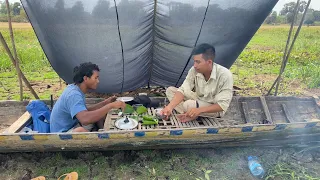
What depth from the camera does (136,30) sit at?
14.1 ft

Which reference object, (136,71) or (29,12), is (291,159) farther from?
(29,12)

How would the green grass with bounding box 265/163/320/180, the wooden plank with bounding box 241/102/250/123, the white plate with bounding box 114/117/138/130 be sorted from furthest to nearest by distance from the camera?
the wooden plank with bounding box 241/102/250/123, the white plate with bounding box 114/117/138/130, the green grass with bounding box 265/163/320/180

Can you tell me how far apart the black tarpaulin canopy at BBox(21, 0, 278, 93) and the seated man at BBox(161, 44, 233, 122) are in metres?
0.90

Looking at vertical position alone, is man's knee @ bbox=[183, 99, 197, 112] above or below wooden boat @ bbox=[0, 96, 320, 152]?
above

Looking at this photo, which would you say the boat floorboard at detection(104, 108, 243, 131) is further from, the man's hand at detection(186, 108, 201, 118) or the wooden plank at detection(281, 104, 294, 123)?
the wooden plank at detection(281, 104, 294, 123)

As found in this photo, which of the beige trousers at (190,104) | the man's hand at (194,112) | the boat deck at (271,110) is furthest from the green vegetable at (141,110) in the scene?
the boat deck at (271,110)

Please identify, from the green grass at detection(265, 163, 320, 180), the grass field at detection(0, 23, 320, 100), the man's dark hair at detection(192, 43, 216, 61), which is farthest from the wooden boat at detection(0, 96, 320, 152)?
the grass field at detection(0, 23, 320, 100)

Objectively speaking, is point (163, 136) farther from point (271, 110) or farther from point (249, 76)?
point (249, 76)

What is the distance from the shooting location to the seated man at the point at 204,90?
367cm

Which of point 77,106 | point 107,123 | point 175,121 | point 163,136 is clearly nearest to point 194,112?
point 175,121

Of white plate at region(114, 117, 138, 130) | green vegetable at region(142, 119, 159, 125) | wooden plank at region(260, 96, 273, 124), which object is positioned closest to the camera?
white plate at region(114, 117, 138, 130)

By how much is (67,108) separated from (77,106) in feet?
0.63

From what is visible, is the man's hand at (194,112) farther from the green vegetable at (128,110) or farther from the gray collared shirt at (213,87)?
the green vegetable at (128,110)

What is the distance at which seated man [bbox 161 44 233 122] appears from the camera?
367 centimetres
